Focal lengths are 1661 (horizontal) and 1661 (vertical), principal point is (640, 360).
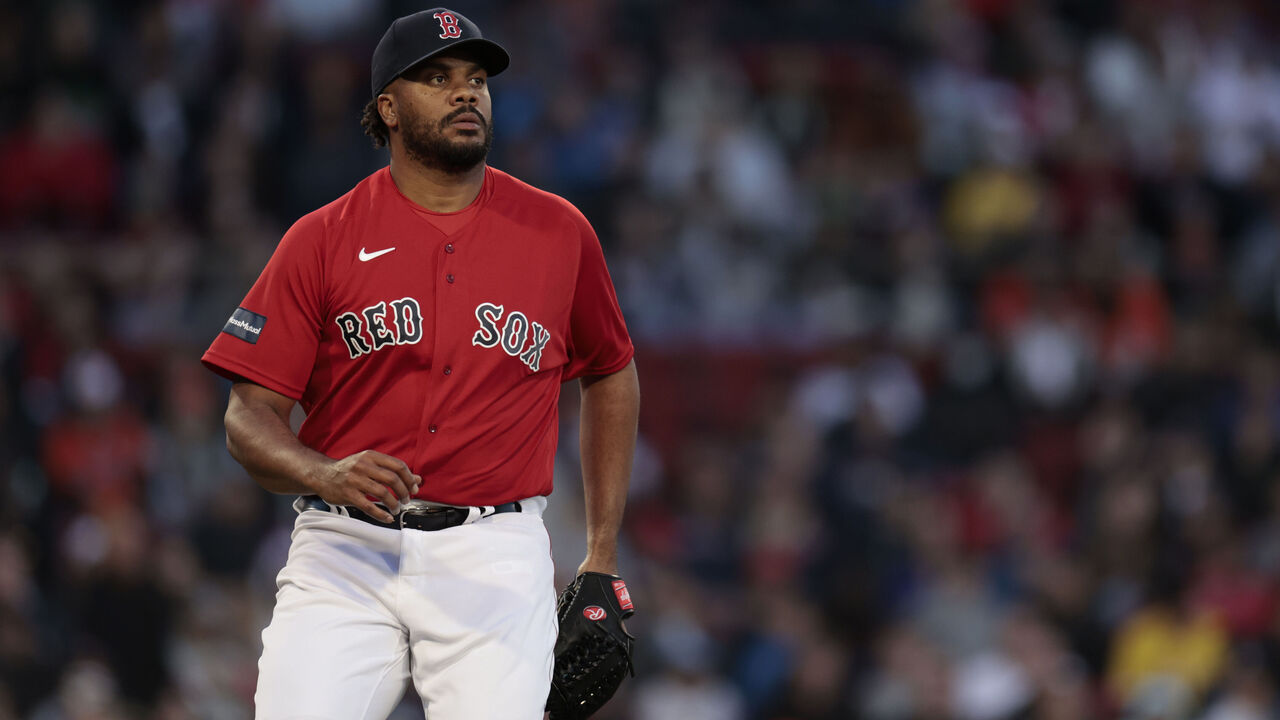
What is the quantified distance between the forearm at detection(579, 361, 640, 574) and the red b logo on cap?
104cm

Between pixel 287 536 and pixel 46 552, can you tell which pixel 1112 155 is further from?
pixel 46 552

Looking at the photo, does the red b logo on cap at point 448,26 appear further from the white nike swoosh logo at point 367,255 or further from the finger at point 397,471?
the finger at point 397,471

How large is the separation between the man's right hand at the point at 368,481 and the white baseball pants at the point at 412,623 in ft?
1.05

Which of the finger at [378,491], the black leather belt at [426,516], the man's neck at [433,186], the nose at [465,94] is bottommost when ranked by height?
the black leather belt at [426,516]

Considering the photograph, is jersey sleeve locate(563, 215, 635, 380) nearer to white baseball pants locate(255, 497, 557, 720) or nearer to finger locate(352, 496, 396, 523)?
white baseball pants locate(255, 497, 557, 720)

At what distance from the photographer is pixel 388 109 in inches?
166

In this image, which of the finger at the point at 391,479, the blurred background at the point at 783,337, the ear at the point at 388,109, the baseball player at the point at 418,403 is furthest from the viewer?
the blurred background at the point at 783,337

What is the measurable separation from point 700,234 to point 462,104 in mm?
6898

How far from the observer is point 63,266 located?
10.2 metres

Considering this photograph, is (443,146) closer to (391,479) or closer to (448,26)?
(448,26)

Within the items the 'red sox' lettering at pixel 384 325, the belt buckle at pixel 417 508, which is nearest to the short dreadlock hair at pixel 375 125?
the 'red sox' lettering at pixel 384 325

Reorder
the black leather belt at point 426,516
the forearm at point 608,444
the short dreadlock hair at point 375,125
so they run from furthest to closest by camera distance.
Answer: the forearm at point 608,444, the short dreadlock hair at point 375,125, the black leather belt at point 426,516

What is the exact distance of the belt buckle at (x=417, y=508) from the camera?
13.2ft

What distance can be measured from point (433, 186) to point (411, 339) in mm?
434
